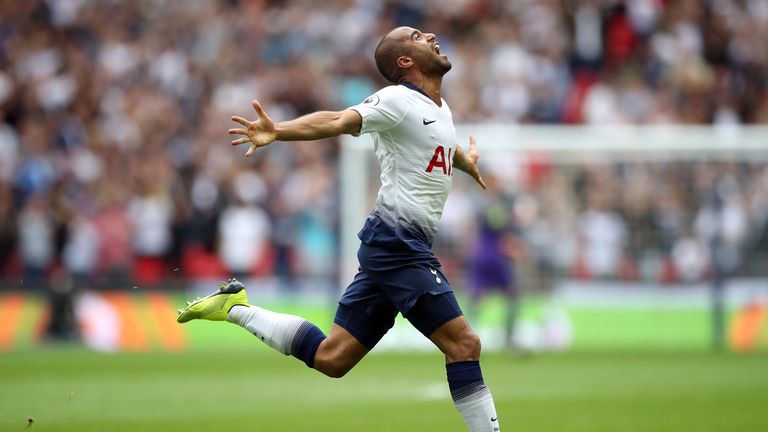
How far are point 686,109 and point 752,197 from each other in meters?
4.26

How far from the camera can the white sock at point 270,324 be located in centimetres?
807

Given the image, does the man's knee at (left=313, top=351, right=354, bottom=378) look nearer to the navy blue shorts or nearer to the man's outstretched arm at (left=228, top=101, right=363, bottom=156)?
the navy blue shorts

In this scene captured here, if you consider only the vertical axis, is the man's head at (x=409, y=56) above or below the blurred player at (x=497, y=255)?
above

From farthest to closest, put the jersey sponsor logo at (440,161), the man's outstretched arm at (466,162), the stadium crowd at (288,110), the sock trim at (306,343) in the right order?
the stadium crowd at (288,110), the man's outstretched arm at (466,162), the sock trim at (306,343), the jersey sponsor logo at (440,161)

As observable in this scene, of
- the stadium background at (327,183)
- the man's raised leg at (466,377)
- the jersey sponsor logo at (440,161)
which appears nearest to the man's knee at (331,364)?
the man's raised leg at (466,377)

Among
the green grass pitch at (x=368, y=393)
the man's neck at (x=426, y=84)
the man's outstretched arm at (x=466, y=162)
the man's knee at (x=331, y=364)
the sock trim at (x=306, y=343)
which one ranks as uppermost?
the man's neck at (x=426, y=84)

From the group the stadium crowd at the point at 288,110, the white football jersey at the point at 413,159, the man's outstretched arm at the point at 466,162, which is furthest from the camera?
the stadium crowd at the point at 288,110

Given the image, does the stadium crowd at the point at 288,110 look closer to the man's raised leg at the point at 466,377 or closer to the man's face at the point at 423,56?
the man's face at the point at 423,56

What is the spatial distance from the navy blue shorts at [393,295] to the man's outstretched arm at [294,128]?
916 mm

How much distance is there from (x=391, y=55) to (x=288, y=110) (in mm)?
16178

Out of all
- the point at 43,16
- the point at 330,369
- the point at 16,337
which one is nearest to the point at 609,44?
the point at 43,16

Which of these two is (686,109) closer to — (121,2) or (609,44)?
(609,44)

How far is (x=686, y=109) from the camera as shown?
23.7 m

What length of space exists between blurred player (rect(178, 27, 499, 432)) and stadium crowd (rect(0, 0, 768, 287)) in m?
11.9
